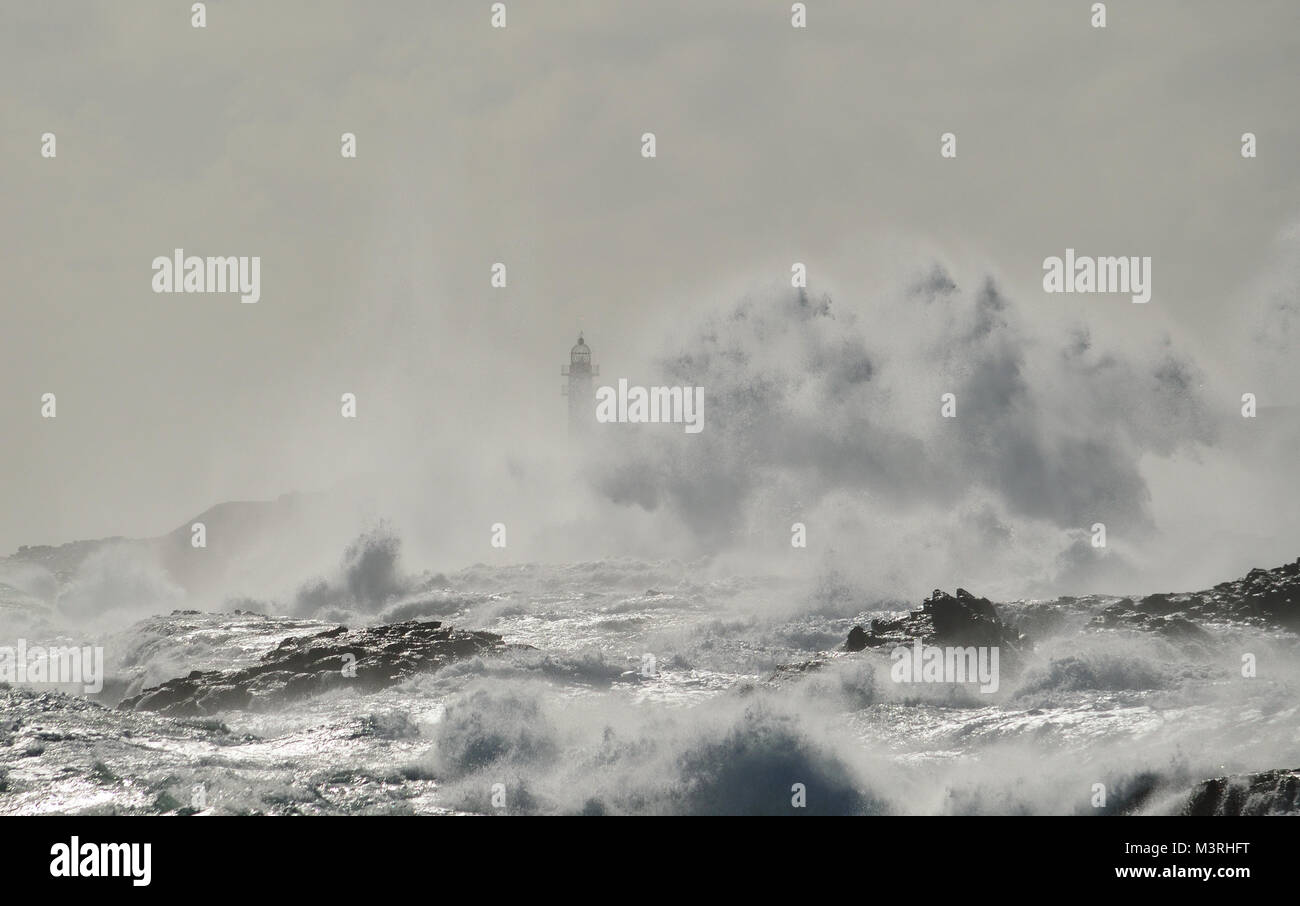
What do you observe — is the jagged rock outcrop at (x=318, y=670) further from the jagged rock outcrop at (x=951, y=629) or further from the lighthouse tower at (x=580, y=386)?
the lighthouse tower at (x=580, y=386)

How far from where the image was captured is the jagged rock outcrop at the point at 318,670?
40941 mm

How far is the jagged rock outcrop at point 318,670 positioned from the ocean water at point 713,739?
3.00ft

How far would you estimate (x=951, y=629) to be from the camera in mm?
40250

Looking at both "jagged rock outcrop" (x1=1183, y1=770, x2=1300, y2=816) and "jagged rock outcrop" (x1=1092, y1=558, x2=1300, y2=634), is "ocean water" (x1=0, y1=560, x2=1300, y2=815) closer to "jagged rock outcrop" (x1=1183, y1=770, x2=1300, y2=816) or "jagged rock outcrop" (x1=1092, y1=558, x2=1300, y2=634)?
"jagged rock outcrop" (x1=1092, y1=558, x2=1300, y2=634)

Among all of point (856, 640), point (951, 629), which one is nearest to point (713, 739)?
point (856, 640)

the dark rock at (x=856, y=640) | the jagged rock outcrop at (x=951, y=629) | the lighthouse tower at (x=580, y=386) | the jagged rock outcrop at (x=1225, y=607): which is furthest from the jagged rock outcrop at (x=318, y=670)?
the lighthouse tower at (x=580, y=386)

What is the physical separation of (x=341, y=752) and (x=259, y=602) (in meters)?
45.0

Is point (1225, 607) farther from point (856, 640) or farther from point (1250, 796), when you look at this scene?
point (1250, 796)

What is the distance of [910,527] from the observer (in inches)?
2756

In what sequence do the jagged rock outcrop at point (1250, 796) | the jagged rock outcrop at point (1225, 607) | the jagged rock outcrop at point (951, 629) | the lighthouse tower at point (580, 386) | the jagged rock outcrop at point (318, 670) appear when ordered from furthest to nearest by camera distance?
the lighthouse tower at point (580, 386), the jagged rock outcrop at point (1225, 607), the jagged rock outcrop at point (318, 670), the jagged rock outcrop at point (951, 629), the jagged rock outcrop at point (1250, 796)

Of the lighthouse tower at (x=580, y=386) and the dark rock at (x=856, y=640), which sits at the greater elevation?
the lighthouse tower at (x=580, y=386)

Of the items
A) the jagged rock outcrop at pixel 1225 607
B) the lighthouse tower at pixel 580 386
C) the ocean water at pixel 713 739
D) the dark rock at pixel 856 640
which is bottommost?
the ocean water at pixel 713 739
